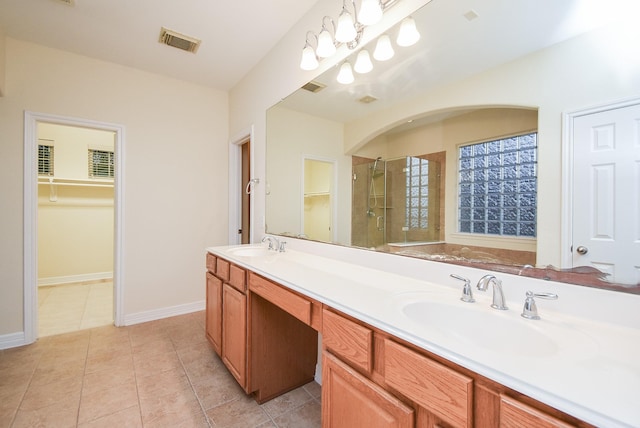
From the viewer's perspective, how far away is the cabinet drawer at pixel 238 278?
1698mm

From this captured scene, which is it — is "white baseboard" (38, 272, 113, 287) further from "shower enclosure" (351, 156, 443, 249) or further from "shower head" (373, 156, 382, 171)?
"shower head" (373, 156, 382, 171)

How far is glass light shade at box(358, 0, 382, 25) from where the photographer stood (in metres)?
1.42

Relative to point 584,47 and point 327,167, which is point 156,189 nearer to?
point 327,167

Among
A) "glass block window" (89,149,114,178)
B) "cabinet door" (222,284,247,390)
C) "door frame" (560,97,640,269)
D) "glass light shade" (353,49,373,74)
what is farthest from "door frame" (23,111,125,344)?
"door frame" (560,97,640,269)

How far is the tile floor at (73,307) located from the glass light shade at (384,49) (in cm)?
344

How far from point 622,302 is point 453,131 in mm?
786

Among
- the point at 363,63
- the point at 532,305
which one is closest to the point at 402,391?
the point at 532,305

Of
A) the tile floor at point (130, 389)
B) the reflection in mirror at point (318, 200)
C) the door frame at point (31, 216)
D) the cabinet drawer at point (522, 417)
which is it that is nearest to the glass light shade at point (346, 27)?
the reflection in mirror at point (318, 200)

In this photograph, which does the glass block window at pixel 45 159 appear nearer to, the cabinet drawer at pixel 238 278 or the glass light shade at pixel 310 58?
the cabinet drawer at pixel 238 278

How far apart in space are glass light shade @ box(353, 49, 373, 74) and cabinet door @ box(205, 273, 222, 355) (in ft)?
5.58

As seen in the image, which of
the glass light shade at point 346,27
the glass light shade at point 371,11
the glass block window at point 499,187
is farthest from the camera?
the glass light shade at point 346,27

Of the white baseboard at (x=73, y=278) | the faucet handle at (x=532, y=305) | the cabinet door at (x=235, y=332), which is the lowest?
the white baseboard at (x=73, y=278)

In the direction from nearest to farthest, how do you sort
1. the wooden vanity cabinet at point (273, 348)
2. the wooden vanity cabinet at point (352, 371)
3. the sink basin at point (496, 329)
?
the wooden vanity cabinet at point (352, 371) < the sink basin at point (496, 329) < the wooden vanity cabinet at point (273, 348)

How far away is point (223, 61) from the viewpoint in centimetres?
273
